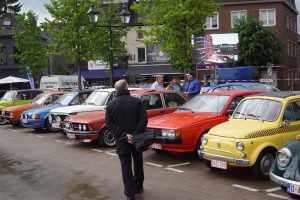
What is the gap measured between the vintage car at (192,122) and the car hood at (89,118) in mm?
2383

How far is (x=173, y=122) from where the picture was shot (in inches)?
389

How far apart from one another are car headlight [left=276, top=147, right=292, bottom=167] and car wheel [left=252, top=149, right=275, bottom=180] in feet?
4.93

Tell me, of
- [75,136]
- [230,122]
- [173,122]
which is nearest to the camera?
[230,122]

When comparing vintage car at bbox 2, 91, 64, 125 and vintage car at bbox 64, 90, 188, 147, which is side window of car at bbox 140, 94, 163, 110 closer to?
vintage car at bbox 64, 90, 188, 147

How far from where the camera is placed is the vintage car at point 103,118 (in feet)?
40.7

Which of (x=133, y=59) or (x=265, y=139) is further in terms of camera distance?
(x=133, y=59)

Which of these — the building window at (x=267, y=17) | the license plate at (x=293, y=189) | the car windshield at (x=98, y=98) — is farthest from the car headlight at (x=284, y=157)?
the building window at (x=267, y=17)

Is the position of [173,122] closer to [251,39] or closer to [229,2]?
[251,39]

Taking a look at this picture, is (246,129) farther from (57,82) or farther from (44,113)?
(57,82)

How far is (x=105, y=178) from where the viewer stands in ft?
28.6

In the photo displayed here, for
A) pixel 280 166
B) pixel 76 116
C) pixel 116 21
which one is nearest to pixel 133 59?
pixel 116 21

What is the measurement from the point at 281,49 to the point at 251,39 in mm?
4187

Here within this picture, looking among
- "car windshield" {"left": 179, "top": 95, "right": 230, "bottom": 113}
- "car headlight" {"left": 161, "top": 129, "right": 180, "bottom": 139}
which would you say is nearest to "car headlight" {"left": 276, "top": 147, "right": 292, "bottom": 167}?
"car headlight" {"left": 161, "top": 129, "right": 180, "bottom": 139}

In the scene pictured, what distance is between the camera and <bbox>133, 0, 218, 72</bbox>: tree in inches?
804
